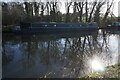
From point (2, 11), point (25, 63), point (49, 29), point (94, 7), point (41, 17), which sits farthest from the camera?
point (94, 7)

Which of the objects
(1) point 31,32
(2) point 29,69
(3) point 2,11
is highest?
(3) point 2,11

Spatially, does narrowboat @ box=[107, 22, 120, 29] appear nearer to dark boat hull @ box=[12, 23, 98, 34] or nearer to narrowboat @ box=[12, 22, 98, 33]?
dark boat hull @ box=[12, 23, 98, 34]

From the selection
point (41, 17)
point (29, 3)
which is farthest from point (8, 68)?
point (41, 17)

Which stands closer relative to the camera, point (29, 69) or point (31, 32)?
point (29, 69)

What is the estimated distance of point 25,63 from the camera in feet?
18.7

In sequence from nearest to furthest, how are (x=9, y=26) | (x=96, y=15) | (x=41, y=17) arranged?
1. (x=9, y=26)
2. (x=41, y=17)
3. (x=96, y=15)

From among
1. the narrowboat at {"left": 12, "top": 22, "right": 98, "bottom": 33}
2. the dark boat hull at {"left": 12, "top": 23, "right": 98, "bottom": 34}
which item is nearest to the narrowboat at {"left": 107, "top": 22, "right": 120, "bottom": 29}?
the dark boat hull at {"left": 12, "top": 23, "right": 98, "bottom": 34}

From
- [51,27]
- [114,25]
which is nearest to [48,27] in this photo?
[51,27]

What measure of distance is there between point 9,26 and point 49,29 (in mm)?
2488

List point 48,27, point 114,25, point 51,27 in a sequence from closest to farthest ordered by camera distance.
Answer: point 48,27, point 51,27, point 114,25

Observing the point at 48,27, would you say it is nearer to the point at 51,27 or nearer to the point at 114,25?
the point at 51,27

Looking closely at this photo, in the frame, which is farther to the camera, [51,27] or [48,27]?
[51,27]

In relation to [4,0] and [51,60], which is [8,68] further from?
[4,0]

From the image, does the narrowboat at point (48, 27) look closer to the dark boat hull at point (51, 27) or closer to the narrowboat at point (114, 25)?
the dark boat hull at point (51, 27)
